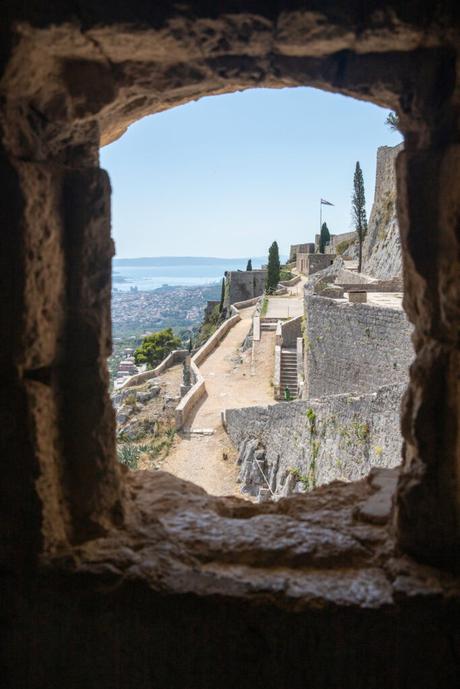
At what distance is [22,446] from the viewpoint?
2518 mm

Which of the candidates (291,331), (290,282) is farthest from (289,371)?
(290,282)

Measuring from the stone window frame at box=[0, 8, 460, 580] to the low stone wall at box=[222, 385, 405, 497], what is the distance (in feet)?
19.2

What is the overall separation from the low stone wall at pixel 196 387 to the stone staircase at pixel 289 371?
3.04 m

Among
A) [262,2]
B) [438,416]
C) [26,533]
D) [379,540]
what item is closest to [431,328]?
[438,416]

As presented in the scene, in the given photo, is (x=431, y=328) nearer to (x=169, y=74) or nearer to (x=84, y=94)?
(x=169, y=74)

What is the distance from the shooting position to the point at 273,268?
41.6 metres

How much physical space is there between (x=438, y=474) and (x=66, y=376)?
5.80ft

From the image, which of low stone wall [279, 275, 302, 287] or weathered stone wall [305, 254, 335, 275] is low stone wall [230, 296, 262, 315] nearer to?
low stone wall [279, 275, 302, 287]

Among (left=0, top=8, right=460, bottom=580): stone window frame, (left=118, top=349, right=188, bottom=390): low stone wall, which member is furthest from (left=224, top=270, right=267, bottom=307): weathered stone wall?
(left=0, top=8, right=460, bottom=580): stone window frame

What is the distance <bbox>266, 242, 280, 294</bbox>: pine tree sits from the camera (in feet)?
134

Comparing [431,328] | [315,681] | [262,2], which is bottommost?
[315,681]

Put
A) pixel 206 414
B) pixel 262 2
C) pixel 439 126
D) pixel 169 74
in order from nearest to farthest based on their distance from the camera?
pixel 262 2
pixel 439 126
pixel 169 74
pixel 206 414

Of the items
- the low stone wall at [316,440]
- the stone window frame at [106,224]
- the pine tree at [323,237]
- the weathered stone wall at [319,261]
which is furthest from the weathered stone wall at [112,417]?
the pine tree at [323,237]

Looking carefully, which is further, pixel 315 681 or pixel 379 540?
pixel 379 540
